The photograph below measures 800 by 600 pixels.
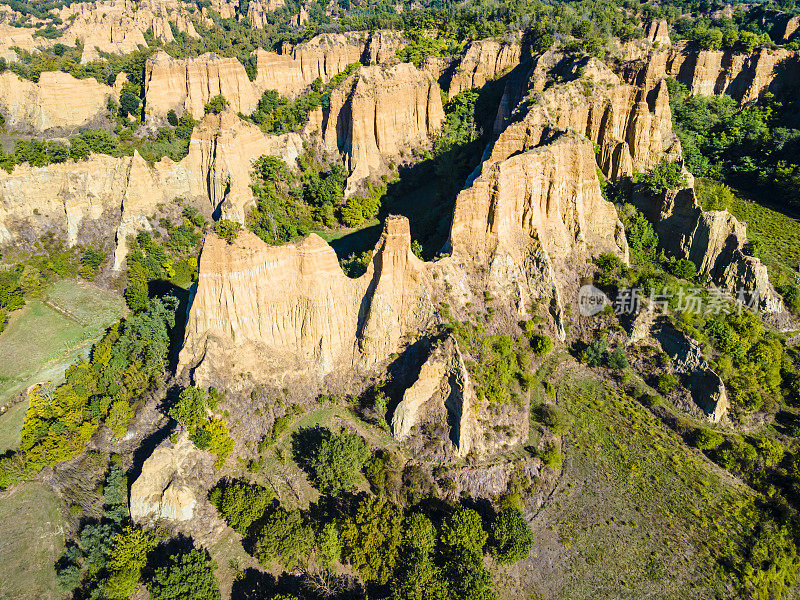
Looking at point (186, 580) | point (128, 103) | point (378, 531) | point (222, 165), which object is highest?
point (128, 103)

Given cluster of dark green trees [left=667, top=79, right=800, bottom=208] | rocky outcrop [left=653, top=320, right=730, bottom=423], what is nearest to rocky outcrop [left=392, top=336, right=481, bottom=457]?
rocky outcrop [left=653, top=320, right=730, bottom=423]

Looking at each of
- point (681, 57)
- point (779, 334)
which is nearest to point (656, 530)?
point (779, 334)

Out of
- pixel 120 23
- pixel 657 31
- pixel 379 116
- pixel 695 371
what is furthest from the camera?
pixel 120 23

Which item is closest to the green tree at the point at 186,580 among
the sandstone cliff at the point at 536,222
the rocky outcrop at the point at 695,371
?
the sandstone cliff at the point at 536,222

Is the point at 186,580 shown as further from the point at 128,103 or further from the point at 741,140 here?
the point at 128,103

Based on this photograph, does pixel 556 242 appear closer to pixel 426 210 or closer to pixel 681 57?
pixel 426 210

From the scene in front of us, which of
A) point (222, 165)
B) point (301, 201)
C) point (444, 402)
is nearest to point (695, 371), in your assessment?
point (444, 402)

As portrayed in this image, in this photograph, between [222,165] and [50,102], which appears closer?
[222,165]
